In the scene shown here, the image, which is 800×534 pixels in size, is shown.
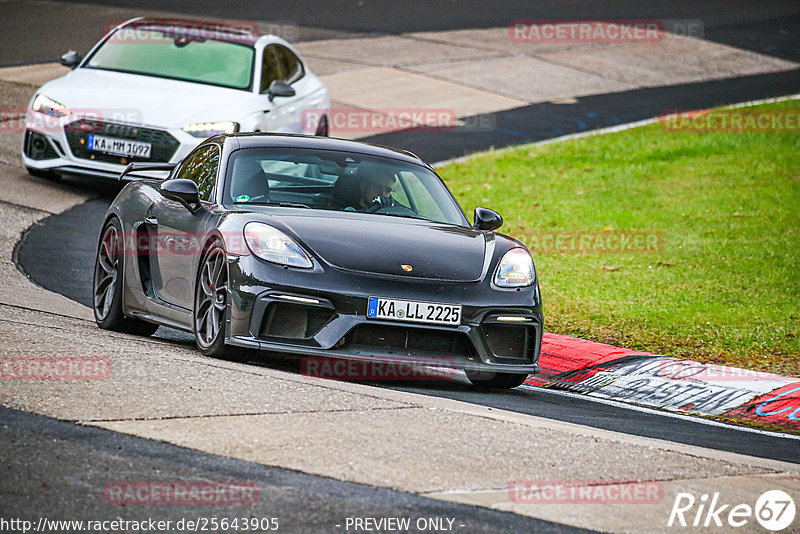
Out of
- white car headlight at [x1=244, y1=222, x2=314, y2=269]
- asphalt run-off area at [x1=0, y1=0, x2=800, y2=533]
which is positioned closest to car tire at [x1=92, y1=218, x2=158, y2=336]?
asphalt run-off area at [x1=0, y1=0, x2=800, y2=533]

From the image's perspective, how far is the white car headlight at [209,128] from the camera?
13.1 meters

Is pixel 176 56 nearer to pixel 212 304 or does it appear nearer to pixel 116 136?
pixel 116 136

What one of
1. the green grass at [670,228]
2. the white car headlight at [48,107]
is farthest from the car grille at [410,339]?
the white car headlight at [48,107]

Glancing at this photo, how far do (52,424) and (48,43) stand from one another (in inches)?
729

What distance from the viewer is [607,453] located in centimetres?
569

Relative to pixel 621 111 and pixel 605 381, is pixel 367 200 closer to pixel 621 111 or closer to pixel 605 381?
pixel 605 381

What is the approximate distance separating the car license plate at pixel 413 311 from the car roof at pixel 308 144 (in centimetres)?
179

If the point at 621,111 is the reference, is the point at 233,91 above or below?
above

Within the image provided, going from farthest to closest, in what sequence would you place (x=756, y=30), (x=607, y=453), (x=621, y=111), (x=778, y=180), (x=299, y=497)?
(x=756, y=30) < (x=621, y=111) < (x=778, y=180) < (x=607, y=453) < (x=299, y=497)

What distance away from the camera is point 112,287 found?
8680mm

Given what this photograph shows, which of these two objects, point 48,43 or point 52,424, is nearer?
point 52,424

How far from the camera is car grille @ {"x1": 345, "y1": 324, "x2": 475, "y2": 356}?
702 cm

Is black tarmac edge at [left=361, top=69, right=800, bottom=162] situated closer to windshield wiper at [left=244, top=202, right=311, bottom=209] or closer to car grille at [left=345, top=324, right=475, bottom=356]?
windshield wiper at [left=244, top=202, right=311, bottom=209]

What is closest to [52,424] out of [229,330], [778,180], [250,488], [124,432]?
[124,432]
